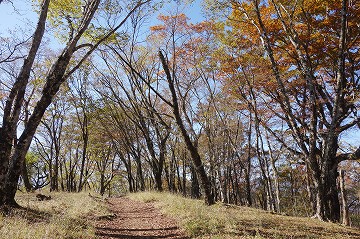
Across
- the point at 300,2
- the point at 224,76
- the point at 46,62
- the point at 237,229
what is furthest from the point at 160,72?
the point at 237,229

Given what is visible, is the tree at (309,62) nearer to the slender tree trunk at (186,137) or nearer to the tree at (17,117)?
the slender tree trunk at (186,137)

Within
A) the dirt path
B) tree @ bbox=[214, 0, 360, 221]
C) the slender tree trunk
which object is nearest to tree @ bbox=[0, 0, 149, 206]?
the dirt path

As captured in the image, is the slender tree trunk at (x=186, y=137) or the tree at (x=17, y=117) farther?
the slender tree trunk at (x=186, y=137)

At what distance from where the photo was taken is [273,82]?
47.1ft

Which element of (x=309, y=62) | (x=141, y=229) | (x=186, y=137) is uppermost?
(x=309, y=62)

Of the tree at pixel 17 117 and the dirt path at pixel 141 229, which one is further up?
the tree at pixel 17 117

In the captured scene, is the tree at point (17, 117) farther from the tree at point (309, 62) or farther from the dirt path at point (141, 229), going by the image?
the tree at point (309, 62)

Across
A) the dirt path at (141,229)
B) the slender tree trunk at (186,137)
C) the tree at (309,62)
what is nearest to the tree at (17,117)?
the dirt path at (141,229)

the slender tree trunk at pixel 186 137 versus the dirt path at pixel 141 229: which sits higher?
the slender tree trunk at pixel 186 137

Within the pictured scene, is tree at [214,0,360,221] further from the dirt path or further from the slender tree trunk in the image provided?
the dirt path

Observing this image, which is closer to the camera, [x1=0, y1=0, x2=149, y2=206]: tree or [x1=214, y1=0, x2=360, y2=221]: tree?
[x1=0, y1=0, x2=149, y2=206]: tree

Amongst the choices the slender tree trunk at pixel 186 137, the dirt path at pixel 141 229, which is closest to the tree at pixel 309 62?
the slender tree trunk at pixel 186 137

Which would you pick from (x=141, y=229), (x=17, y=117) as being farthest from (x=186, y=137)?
(x=17, y=117)

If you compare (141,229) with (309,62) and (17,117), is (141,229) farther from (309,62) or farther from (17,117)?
(309,62)
